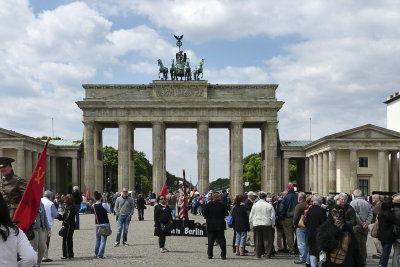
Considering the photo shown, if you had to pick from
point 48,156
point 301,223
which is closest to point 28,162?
point 48,156

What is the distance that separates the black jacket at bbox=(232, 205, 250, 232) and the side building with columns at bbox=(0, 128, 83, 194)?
50.8m

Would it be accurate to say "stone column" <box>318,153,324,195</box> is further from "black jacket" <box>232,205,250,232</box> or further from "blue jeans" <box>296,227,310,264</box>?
"blue jeans" <box>296,227,310,264</box>

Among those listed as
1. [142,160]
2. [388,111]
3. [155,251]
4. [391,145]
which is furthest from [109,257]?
[142,160]

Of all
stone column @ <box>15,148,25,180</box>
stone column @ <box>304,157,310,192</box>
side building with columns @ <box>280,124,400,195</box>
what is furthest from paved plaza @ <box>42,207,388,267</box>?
stone column @ <box>304,157,310,192</box>

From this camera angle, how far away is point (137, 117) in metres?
80.0

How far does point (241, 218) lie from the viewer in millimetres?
20219

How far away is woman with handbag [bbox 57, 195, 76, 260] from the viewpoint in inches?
756

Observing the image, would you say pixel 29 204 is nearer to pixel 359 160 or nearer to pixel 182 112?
pixel 359 160

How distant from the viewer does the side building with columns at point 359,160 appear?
66875 millimetres

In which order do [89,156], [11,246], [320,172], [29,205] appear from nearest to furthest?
[11,246], [29,205], [320,172], [89,156]

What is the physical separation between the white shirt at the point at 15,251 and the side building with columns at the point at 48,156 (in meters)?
62.5

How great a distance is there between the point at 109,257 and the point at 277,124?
63.6 meters

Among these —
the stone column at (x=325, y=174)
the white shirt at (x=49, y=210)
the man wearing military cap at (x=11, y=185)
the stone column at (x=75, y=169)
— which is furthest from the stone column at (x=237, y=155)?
the man wearing military cap at (x=11, y=185)

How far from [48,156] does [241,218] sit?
2441 inches
